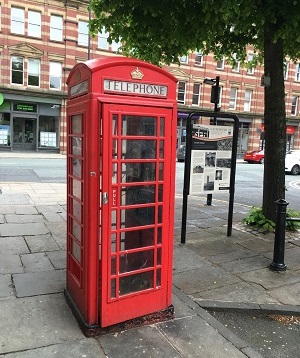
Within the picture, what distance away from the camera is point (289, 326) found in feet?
12.1

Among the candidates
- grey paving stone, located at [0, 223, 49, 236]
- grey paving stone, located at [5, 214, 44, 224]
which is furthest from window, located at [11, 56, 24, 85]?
grey paving stone, located at [0, 223, 49, 236]

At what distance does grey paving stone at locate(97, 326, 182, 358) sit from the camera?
2932 mm

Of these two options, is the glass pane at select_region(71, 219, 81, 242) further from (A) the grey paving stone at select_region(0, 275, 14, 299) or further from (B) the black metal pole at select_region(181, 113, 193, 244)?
(B) the black metal pole at select_region(181, 113, 193, 244)

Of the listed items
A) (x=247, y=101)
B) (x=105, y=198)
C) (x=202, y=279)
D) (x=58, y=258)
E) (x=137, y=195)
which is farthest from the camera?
(x=247, y=101)

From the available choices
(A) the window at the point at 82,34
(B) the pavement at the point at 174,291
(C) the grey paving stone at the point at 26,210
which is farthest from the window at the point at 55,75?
(B) the pavement at the point at 174,291

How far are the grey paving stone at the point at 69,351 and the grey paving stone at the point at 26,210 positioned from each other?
5.01m

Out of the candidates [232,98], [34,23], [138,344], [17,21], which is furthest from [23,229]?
[232,98]

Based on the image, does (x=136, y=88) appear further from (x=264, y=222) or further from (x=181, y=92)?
(x=181, y=92)

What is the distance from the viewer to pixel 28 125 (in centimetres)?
2848

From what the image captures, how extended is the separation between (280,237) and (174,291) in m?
1.77

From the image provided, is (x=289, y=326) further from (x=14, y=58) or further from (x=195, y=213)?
(x=14, y=58)

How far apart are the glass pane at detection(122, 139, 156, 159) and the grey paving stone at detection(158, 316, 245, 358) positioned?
161 centimetres

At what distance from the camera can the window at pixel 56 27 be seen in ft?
89.5

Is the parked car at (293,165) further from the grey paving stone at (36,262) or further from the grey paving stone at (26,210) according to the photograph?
the grey paving stone at (36,262)
